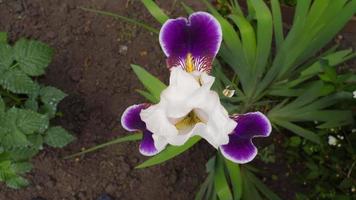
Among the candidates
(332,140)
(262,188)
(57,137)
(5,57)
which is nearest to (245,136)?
(262,188)

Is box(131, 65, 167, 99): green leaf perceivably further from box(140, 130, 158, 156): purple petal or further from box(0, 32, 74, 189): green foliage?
box(0, 32, 74, 189): green foliage

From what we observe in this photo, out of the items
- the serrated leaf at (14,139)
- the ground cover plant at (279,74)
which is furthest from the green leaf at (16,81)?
the ground cover plant at (279,74)

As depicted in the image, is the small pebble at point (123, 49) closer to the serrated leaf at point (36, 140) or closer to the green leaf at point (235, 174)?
the serrated leaf at point (36, 140)

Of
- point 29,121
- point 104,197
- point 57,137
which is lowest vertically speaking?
point 104,197

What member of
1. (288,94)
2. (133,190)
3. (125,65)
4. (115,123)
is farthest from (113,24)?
(288,94)

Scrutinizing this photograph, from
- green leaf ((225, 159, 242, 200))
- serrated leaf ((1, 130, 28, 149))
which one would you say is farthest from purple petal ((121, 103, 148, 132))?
serrated leaf ((1, 130, 28, 149))

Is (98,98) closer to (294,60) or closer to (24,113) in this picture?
(24,113)

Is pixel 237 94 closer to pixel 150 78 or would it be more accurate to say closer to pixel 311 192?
pixel 150 78

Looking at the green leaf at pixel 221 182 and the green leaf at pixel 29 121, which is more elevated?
the green leaf at pixel 29 121
